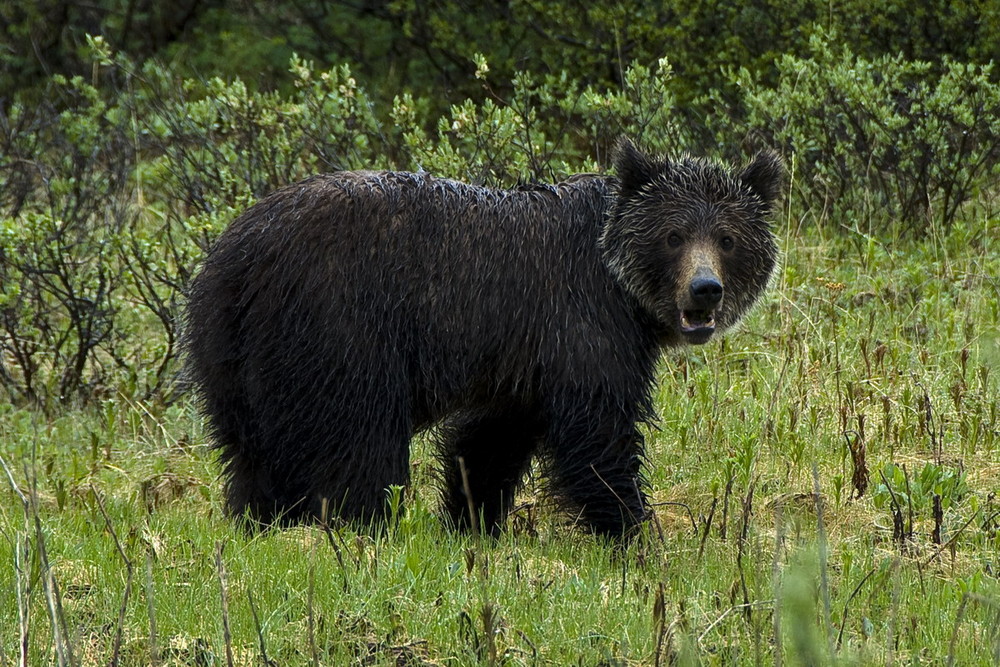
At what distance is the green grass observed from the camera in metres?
4.09

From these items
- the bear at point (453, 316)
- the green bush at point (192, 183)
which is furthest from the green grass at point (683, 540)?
the green bush at point (192, 183)

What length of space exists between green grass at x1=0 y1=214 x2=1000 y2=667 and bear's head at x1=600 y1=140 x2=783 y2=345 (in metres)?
0.70

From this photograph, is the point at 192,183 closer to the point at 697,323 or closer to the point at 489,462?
the point at 489,462

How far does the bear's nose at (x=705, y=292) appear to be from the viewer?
5367 mm

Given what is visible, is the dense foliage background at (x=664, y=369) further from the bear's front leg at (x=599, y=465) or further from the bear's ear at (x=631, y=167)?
the bear's ear at (x=631, y=167)

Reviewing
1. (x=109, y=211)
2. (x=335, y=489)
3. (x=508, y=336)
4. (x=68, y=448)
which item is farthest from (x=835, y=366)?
(x=109, y=211)

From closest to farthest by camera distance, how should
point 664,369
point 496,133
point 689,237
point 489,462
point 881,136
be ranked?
point 689,237 < point 489,462 < point 664,369 < point 496,133 < point 881,136

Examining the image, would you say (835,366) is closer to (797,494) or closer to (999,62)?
(797,494)

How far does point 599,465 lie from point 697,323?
0.72 m

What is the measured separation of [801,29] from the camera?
10.5 m

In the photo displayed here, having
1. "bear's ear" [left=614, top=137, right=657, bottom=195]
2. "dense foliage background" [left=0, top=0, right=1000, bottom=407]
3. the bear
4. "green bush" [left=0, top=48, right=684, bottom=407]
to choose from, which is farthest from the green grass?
"bear's ear" [left=614, top=137, right=657, bottom=195]

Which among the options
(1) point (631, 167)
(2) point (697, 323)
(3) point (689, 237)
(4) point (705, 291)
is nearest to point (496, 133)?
(1) point (631, 167)

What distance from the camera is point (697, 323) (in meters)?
5.55

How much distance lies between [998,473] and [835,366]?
1305 mm
